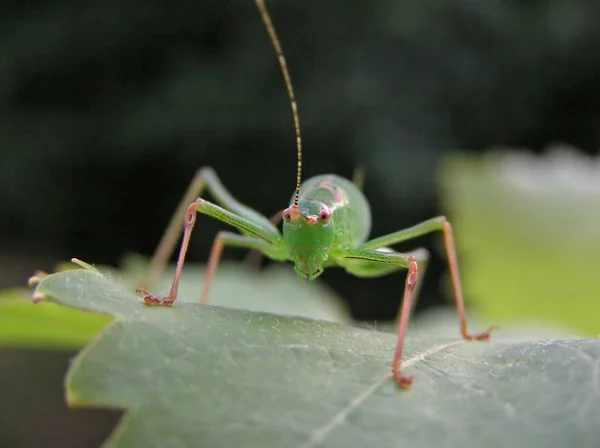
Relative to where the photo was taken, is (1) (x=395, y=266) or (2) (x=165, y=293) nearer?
(2) (x=165, y=293)

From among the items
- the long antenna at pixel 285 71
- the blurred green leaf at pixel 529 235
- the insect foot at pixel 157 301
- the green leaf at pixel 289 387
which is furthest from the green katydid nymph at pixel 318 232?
the blurred green leaf at pixel 529 235

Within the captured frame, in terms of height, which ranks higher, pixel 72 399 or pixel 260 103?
pixel 72 399

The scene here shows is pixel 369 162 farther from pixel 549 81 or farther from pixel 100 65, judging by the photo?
pixel 100 65

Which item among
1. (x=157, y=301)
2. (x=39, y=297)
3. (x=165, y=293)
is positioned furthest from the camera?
(x=165, y=293)

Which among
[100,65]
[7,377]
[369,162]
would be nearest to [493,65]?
[369,162]

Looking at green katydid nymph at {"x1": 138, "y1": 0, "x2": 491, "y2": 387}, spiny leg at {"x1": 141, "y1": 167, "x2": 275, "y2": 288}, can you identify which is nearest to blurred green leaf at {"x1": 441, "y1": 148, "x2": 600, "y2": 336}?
green katydid nymph at {"x1": 138, "y1": 0, "x2": 491, "y2": 387}

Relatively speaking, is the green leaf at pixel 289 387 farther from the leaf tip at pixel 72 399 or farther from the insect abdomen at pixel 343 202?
the insect abdomen at pixel 343 202

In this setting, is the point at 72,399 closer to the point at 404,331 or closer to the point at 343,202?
the point at 404,331

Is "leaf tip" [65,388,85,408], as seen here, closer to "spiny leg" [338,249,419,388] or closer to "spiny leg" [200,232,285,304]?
"spiny leg" [338,249,419,388]

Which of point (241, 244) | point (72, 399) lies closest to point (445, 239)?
point (241, 244)
